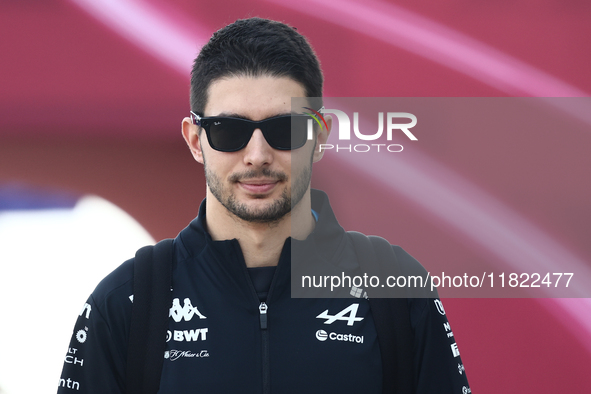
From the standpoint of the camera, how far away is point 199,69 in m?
1.64

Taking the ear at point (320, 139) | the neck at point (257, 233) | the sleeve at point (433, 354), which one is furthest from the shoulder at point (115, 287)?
the sleeve at point (433, 354)

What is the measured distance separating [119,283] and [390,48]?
2145mm

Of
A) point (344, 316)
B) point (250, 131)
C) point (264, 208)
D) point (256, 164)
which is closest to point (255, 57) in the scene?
point (250, 131)

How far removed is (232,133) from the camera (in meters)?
1.47

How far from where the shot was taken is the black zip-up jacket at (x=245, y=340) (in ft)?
4.53

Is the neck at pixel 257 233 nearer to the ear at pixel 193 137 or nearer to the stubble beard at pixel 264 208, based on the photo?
the stubble beard at pixel 264 208

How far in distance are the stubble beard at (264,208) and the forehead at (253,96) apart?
0.18 m

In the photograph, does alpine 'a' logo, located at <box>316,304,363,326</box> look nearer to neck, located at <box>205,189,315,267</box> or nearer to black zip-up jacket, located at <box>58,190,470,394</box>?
black zip-up jacket, located at <box>58,190,470,394</box>

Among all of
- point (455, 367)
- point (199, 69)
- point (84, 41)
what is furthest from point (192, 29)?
point (455, 367)

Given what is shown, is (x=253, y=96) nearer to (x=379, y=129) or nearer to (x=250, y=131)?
(x=250, y=131)

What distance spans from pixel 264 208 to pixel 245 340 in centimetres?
38

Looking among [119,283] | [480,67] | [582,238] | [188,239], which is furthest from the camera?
[480,67]

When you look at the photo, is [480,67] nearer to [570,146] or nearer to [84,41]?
[570,146]

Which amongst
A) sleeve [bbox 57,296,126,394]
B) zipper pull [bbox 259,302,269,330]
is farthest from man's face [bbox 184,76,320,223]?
sleeve [bbox 57,296,126,394]
